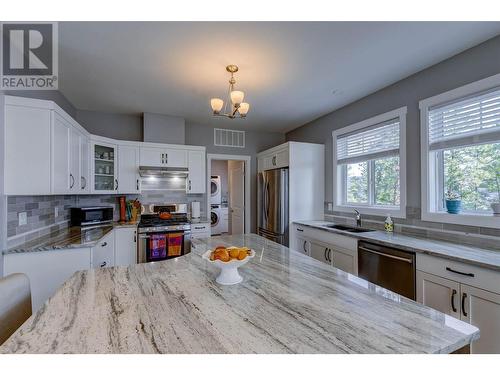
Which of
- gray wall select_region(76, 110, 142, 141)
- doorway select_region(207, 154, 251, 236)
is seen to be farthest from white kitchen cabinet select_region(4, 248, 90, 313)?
doorway select_region(207, 154, 251, 236)

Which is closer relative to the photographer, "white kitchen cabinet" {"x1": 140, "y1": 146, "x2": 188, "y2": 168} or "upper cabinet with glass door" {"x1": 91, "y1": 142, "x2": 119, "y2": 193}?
"upper cabinet with glass door" {"x1": 91, "y1": 142, "x2": 119, "y2": 193}

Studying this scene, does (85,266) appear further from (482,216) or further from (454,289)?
(482,216)

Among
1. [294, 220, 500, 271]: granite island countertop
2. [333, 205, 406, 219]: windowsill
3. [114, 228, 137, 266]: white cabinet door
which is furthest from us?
[114, 228, 137, 266]: white cabinet door

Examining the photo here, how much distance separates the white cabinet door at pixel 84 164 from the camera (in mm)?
2807

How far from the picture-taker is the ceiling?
1.84m

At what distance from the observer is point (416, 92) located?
8.41ft

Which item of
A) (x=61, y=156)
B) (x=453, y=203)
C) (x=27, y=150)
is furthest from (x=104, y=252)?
(x=453, y=203)

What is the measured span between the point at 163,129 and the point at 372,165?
3.25 metres

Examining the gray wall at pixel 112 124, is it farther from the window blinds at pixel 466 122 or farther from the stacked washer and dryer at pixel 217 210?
the window blinds at pixel 466 122

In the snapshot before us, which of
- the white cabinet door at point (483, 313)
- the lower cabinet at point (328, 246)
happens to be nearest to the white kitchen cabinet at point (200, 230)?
the lower cabinet at point (328, 246)

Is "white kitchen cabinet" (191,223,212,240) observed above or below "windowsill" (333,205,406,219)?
below

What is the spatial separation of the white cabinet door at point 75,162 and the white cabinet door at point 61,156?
0.06m

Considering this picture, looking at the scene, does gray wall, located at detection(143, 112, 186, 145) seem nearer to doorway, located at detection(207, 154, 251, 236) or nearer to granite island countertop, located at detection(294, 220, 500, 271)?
doorway, located at detection(207, 154, 251, 236)

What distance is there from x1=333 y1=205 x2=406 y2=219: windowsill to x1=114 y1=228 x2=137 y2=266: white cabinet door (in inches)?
119
